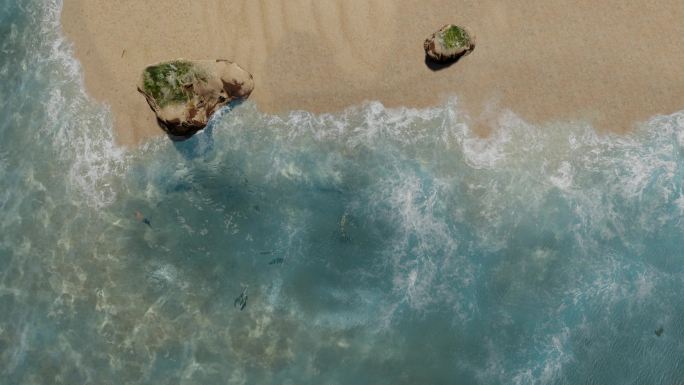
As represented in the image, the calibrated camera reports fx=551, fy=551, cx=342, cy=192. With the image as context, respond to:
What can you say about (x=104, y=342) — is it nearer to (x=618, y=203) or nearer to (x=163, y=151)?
(x=163, y=151)

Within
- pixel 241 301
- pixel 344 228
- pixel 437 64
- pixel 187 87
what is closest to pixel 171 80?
pixel 187 87

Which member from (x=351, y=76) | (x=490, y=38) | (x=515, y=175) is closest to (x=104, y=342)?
(x=351, y=76)

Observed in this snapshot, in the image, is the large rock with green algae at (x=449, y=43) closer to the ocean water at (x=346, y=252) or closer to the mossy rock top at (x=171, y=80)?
the ocean water at (x=346, y=252)

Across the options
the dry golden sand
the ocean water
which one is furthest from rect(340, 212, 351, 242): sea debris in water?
the dry golden sand

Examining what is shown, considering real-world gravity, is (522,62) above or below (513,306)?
above

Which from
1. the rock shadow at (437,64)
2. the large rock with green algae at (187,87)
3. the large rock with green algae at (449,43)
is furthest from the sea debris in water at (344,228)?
the large rock with green algae at (449,43)

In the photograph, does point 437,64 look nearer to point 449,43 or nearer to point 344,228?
point 449,43
